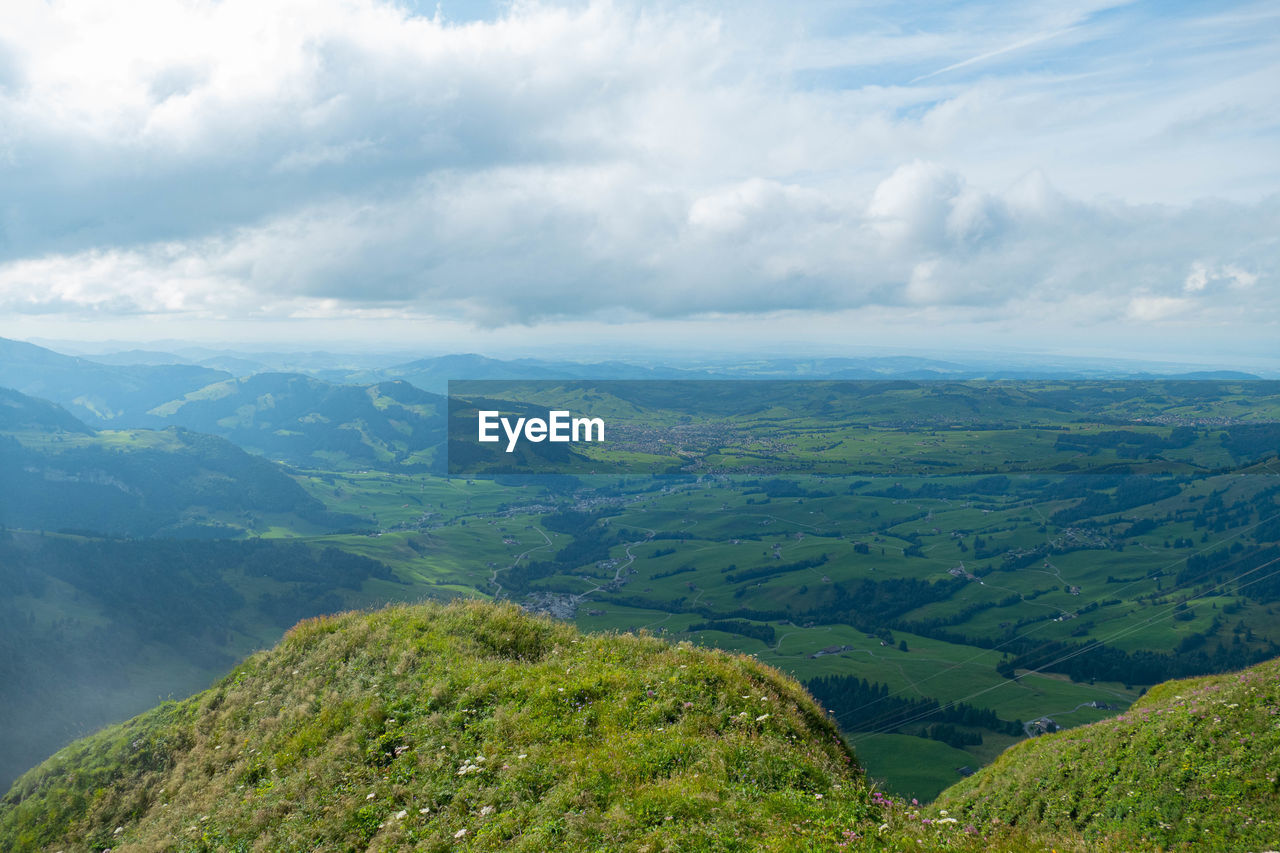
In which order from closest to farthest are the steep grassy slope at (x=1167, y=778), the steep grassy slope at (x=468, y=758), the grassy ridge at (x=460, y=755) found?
1. the steep grassy slope at (x=468, y=758)
2. the grassy ridge at (x=460, y=755)
3. the steep grassy slope at (x=1167, y=778)

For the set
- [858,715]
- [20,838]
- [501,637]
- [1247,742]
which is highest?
[501,637]

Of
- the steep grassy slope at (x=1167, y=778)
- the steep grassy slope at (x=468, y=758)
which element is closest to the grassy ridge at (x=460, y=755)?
the steep grassy slope at (x=468, y=758)

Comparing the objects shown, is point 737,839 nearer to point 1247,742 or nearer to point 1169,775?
point 1169,775

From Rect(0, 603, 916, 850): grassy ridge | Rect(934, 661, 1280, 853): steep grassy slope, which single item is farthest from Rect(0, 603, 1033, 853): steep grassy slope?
Rect(934, 661, 1280, 853): steep grassy slope

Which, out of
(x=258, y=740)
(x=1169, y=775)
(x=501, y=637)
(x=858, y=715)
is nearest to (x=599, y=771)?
(x=501, y=637)

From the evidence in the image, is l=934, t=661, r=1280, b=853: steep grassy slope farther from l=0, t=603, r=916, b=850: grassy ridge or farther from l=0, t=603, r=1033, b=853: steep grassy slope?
l=0, t=603, r=916, b=850: grassy ridge

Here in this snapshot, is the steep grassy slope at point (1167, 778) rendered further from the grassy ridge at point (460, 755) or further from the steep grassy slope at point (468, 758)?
the grassy ridge at point (460, 755)

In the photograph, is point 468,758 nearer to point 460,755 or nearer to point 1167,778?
point 460,755
